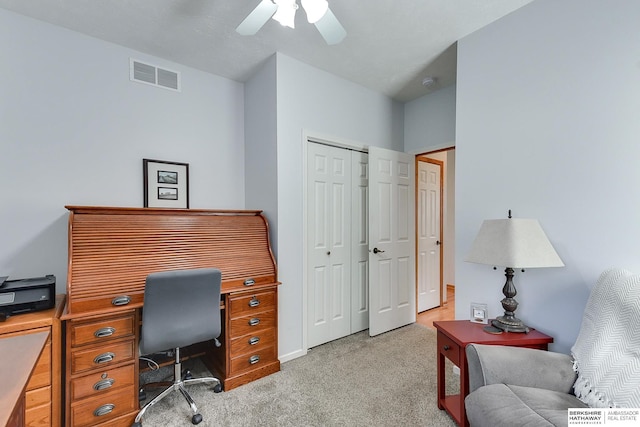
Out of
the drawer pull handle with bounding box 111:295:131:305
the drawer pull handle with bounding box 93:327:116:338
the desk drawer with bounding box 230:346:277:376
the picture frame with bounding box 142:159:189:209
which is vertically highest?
the picture frame with bounding box 142:159:189:209

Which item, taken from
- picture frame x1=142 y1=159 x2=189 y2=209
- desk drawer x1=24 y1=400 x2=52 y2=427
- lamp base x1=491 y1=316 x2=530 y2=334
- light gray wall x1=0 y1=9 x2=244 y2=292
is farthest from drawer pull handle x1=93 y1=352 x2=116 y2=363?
lamp base x1=491 y1=316 x2=530 y2=334

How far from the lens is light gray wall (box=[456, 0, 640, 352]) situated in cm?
156

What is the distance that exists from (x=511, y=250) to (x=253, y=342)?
194 centimetres

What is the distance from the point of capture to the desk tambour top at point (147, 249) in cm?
173

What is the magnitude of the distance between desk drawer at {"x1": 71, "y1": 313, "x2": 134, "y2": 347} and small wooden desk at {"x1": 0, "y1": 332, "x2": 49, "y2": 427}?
42 centimetres

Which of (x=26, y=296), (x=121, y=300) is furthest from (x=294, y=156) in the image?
(x=26, y=296)

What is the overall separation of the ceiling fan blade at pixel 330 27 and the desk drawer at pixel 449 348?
2.01 metres

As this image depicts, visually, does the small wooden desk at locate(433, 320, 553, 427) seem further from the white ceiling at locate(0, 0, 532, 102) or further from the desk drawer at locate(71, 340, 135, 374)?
the white ceiling at locate(0, 0, 532, 102)

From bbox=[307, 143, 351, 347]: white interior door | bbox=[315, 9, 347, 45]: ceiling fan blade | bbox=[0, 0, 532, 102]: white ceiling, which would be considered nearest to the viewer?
bbox=[315, 9, 347, 45]: ceiling fan blade

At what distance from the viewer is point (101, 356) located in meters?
1.69

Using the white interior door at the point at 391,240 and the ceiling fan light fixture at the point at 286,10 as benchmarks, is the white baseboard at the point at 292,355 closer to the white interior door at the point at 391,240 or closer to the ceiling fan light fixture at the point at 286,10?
the white interior door at the point at 391,240

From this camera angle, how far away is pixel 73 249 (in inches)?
68.2

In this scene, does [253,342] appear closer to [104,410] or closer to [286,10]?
[104,410]

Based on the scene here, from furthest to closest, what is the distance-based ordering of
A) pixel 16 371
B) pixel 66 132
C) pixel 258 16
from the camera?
→ pixel 66 132, pixel 258 16, pixel 16 371
